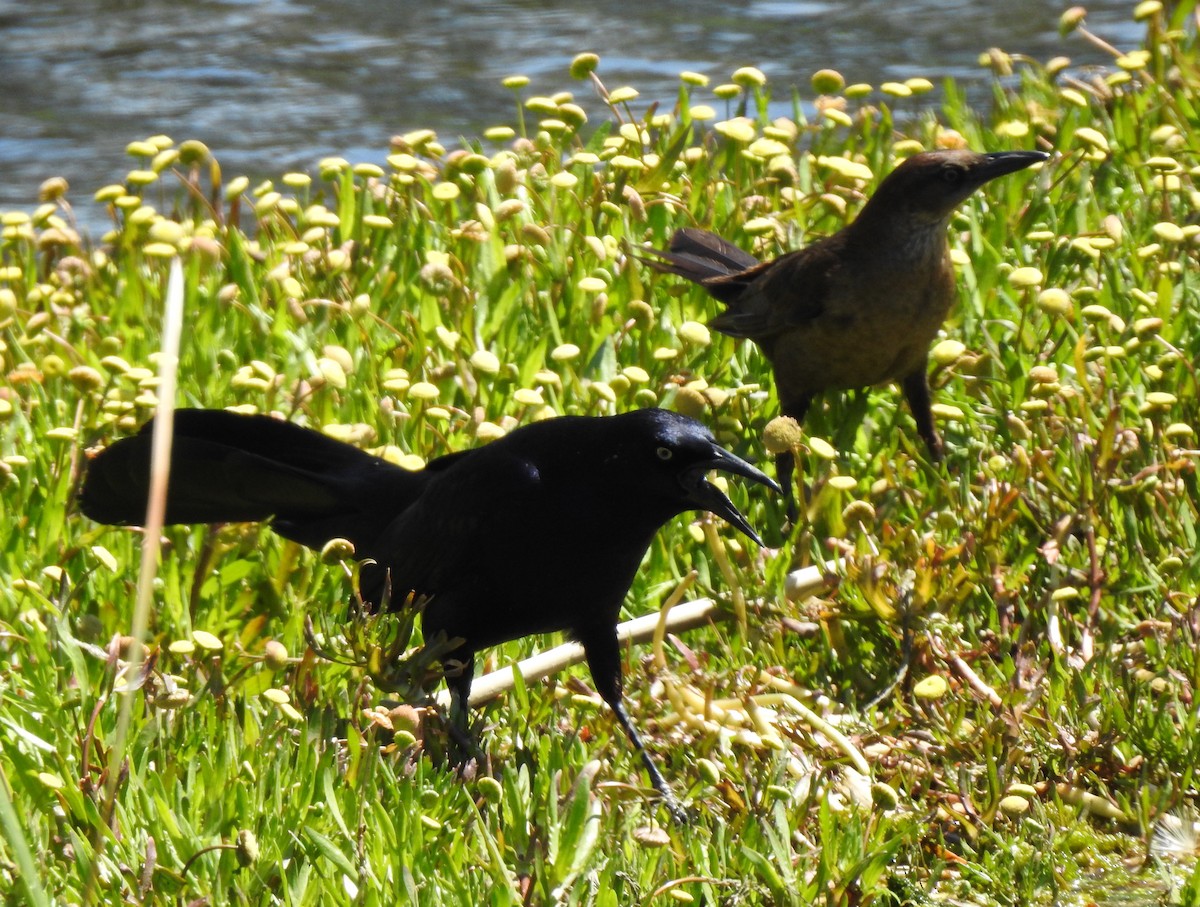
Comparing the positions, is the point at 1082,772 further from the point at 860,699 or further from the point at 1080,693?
the point at 860,699

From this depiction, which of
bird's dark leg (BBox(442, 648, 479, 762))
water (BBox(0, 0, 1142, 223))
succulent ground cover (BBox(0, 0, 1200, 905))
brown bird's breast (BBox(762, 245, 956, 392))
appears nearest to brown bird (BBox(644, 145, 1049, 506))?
brown bird's breast (BBox(762, 245, 956, 392))

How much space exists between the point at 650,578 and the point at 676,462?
3.07ft

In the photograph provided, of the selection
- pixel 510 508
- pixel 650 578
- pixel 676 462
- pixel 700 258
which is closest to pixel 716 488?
pixel 676 462

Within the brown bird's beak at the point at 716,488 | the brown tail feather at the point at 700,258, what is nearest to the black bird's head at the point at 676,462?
the brown bird's beak at the point at 716,488

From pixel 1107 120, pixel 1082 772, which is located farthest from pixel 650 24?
pixel 1082 772

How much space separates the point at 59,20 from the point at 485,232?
6.45 metres

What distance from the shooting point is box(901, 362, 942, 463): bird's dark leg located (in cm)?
441

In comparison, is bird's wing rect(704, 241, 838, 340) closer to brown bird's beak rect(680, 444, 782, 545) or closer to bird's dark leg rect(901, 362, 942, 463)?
bird's dark leg rect(901, 362, 942, 463)

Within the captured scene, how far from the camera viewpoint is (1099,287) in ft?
16.3

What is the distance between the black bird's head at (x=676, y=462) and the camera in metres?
3.19

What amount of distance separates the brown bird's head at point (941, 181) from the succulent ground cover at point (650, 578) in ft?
0.87

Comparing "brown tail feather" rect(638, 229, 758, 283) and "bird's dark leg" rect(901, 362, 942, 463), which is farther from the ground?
"brown tail feather" rect(638, 229, 758, 283)

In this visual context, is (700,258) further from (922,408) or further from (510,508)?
(510,508)

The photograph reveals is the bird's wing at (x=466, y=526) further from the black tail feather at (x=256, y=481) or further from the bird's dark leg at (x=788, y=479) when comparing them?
the bird's dark leg at (x=788, y=479)
